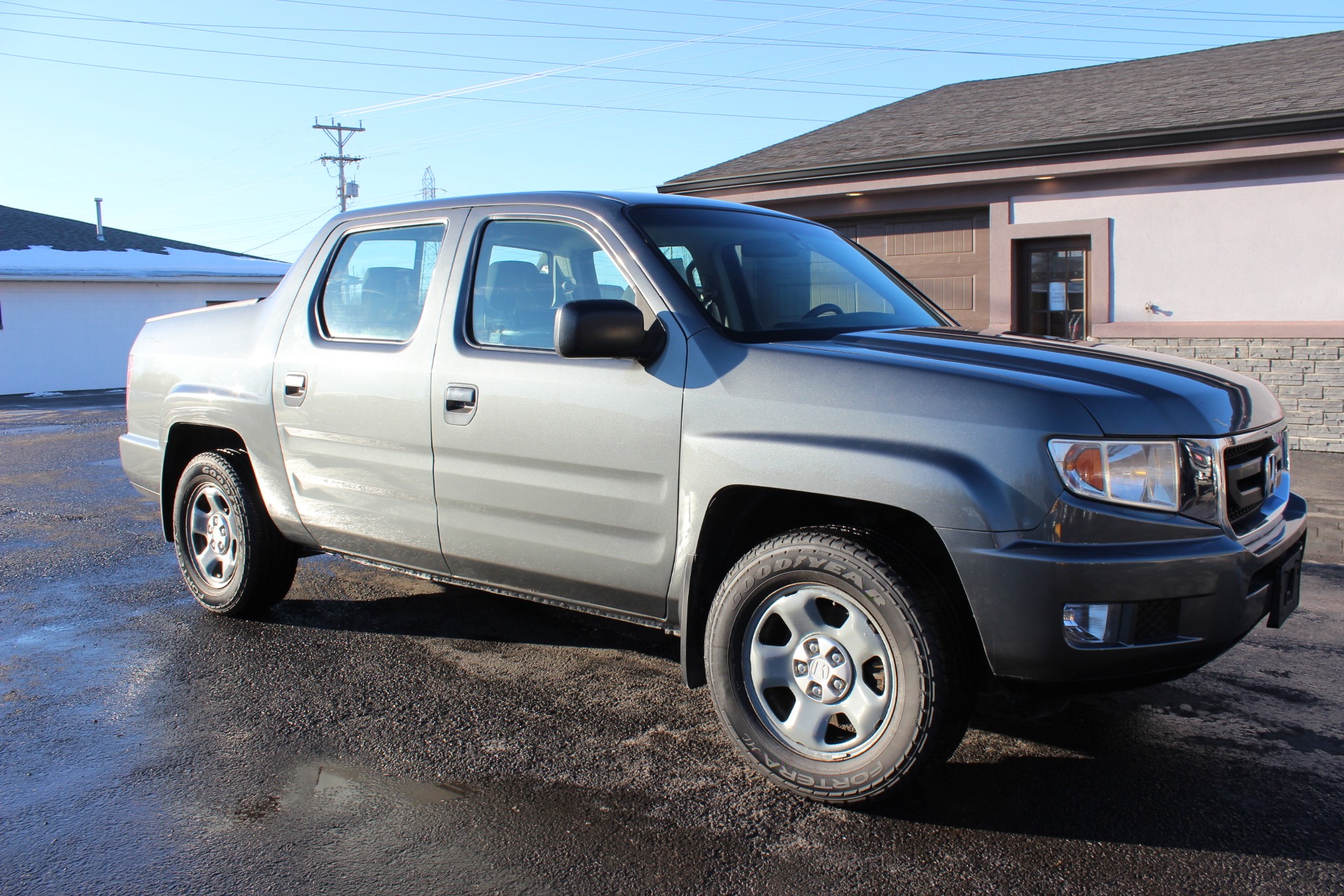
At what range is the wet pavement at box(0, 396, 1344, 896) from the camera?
2834mm

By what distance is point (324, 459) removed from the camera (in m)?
4.50

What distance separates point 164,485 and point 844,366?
3894 millimetres

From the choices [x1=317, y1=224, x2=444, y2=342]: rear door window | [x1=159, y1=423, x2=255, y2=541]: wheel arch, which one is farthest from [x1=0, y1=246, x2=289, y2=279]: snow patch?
[x1=317, y1=224, x2=444, y2=342]: rear door window

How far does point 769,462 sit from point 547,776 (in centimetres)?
124

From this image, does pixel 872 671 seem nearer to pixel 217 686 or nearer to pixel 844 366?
pixel 844 366

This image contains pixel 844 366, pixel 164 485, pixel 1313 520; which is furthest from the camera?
pixel 1313 520

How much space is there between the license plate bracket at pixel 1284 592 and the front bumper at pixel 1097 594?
282 mm

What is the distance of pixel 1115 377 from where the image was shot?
3025mm

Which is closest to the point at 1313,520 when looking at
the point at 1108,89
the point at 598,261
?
the point at 598,261

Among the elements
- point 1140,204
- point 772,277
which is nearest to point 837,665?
point 772,277

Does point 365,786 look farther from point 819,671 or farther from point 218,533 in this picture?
point 218,533

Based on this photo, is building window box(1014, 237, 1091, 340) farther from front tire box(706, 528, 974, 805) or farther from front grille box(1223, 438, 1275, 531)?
front tire box(706, 528, 974, 805)

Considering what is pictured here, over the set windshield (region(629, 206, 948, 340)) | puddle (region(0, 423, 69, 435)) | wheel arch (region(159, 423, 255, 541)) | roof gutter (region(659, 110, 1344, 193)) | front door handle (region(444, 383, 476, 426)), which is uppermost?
roof gutter (region(659, 110, 1344, 193))

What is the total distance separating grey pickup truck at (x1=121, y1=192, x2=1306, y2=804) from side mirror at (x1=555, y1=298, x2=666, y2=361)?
1 centimetres
